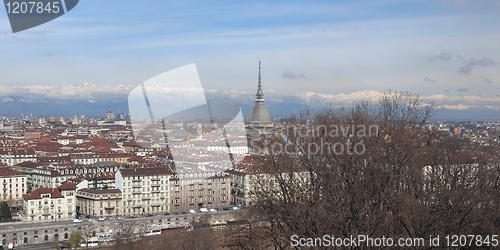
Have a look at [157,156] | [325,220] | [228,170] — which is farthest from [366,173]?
[157,156]

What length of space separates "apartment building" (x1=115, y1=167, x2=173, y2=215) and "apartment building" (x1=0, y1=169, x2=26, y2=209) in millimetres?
4974

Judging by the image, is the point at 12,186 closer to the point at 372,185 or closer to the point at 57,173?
the point at 57,173

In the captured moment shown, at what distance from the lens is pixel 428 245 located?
766 cm

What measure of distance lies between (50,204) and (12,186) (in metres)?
5.15

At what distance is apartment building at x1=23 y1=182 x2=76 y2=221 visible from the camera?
2208cm

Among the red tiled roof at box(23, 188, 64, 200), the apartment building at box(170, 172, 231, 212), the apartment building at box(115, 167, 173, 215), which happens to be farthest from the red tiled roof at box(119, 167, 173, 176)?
the red tiled roof at box(23, 188, 64, 200)

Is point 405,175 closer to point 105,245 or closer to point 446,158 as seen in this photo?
point 446,158

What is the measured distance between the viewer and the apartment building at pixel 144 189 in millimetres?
24000

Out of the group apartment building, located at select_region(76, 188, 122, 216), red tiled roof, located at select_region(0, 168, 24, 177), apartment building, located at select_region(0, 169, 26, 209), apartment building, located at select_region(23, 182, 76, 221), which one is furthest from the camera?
red tiled roof, located at select_region(0, 168, 24, 177)

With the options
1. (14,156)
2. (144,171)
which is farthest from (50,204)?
(14,156)

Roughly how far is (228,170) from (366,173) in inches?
686

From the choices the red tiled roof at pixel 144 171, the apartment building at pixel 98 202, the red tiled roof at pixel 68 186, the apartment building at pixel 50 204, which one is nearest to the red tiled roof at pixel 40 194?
the apartment building at pixel 50 204

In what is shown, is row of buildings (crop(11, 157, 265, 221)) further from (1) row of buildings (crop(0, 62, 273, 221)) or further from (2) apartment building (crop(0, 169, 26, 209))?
(2) apartment building (crop(0, 169, 26, 209))

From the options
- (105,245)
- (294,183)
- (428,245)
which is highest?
(294,183)
